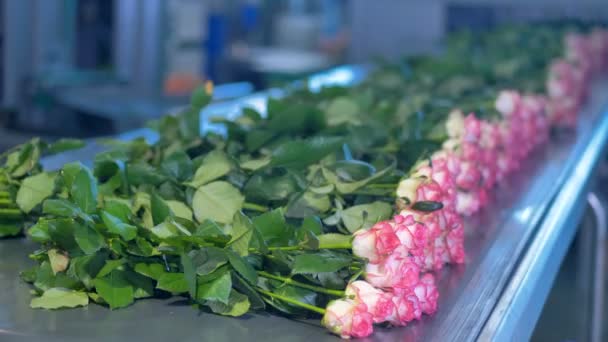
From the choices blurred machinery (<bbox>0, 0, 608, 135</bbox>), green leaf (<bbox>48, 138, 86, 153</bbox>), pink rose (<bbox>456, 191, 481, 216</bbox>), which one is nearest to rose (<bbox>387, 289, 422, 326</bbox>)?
pink rose (<bbox>456, 191, 481, 216</bbox>)

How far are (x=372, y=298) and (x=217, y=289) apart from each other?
6.0 inches

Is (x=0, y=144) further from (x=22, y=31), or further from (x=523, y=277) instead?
(x=523, y=277)

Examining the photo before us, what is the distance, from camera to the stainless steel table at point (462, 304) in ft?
2.79

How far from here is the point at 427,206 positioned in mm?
1021

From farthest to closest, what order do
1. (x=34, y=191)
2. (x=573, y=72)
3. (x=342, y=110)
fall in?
1. (x=573, y=72)
2. (x=342, y=110)
3. (x=34, y=191)

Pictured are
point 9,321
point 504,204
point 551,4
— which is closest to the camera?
point 9,321

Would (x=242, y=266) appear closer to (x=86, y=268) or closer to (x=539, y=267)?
(x=86, y=268)

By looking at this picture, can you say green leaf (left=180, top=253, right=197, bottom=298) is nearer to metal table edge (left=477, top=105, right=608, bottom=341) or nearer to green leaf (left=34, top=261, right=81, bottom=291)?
green leaf (left=34, top=261, right=81, bottom=291)

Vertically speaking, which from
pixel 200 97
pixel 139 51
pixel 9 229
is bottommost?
pixel 139 51

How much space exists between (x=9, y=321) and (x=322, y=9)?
5.14m

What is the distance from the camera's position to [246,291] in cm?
91

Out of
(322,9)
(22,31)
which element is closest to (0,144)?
(22,31)

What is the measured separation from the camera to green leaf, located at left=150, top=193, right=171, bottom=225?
0.97 metres

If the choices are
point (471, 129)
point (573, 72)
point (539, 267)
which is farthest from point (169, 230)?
point (573, 72)
